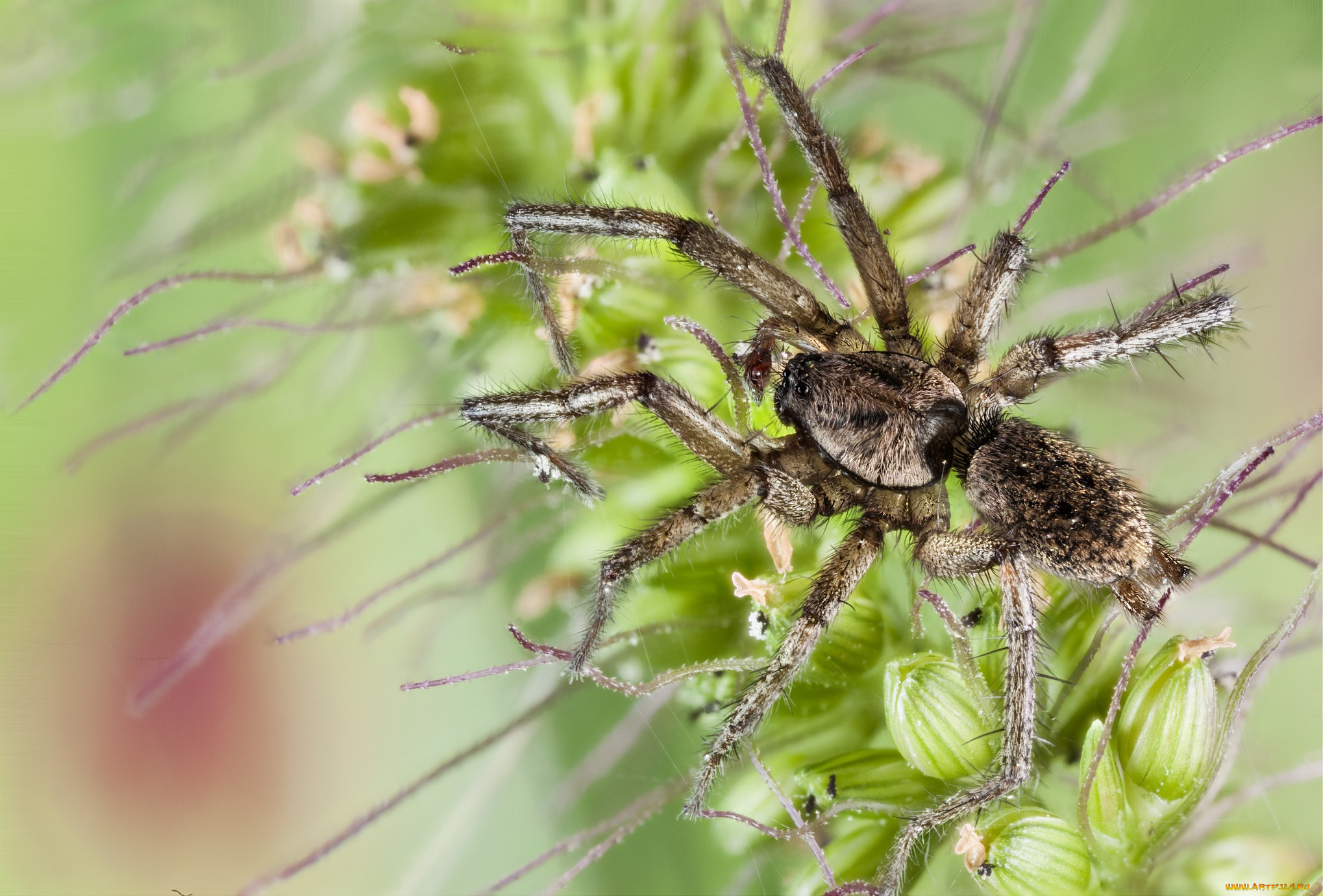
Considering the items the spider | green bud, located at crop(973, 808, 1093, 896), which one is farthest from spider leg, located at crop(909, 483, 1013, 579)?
green bud, located at crop(973, 808, 1093, 896)

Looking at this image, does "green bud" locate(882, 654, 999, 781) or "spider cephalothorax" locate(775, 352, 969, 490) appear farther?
"spider cephalothorax" locate(775, 352, 969, 490)

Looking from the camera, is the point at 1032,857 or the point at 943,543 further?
the point at 943,543

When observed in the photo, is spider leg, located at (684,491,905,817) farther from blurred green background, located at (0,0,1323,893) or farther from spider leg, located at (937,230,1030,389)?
spider leg, located at (937,230,1030,389)

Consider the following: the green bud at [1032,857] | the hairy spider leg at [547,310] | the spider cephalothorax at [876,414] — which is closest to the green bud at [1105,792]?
the green bud at [1032,857]

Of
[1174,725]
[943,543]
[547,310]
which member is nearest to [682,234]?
[547,310]

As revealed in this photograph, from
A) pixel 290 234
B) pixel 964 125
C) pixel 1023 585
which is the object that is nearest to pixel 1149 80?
pixel 964 125

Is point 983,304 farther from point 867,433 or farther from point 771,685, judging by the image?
point 771,685
